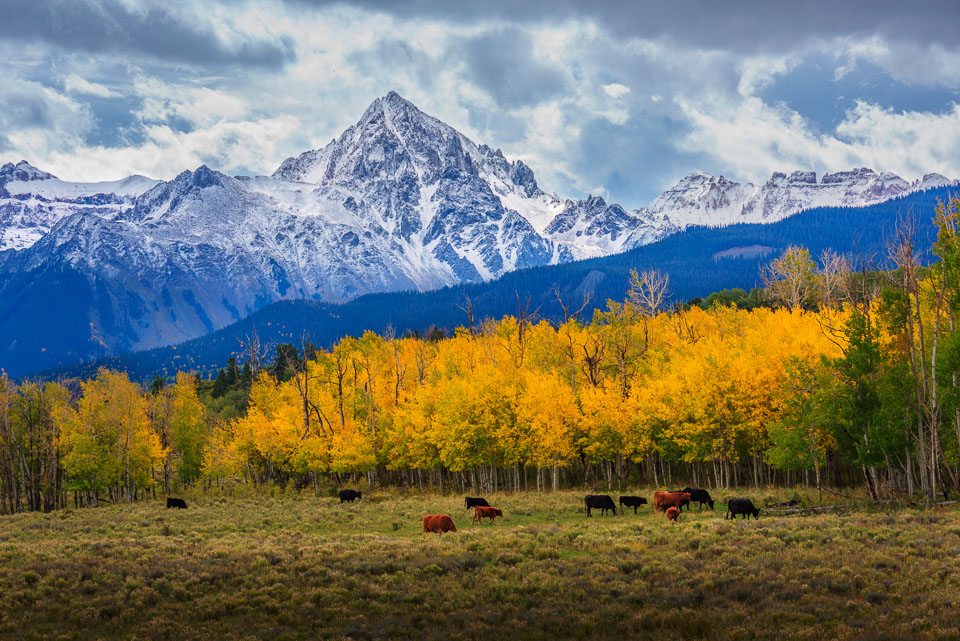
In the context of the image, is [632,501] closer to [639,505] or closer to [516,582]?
[639,505]

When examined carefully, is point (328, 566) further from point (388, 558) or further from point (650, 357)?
point (650, 357)

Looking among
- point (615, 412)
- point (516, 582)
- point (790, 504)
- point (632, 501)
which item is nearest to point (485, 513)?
point (632, 501)

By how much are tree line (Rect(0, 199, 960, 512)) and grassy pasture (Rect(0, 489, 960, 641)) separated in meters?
7.37

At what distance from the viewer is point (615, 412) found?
168 ft

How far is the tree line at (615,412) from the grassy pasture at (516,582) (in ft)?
24.2

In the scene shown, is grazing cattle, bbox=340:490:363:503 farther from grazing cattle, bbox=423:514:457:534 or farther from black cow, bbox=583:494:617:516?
black cow, bbox=583:494:617:516

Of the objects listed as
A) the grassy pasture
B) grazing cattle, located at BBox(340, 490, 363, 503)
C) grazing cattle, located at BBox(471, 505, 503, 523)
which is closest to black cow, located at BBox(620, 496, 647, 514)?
the grassy pasture

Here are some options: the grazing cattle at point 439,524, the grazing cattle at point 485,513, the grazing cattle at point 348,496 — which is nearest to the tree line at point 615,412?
the grazing cattle at point 348,496

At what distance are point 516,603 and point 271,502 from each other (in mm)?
38919

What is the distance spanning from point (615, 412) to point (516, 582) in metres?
32.9

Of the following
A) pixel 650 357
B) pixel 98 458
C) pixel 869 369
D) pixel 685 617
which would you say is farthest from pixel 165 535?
pixel 650 357

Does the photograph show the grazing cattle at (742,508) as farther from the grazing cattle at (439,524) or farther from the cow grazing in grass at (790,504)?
the grazing cattle at (439,524)

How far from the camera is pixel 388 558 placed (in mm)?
23953

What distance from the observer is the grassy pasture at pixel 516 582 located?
1545cm
